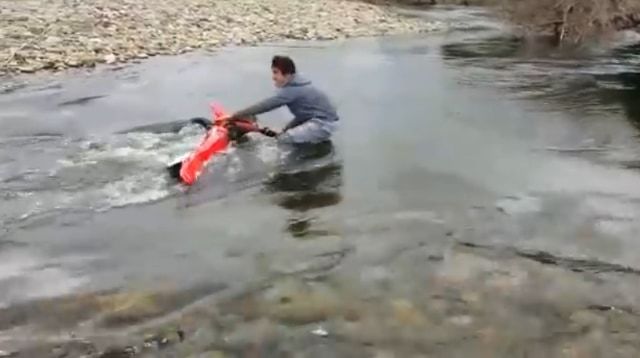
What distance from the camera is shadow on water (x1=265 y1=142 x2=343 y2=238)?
961cm

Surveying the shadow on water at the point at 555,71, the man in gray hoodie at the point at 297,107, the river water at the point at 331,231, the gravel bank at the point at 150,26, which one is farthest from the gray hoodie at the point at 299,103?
the gravel bank at the point at 150,26

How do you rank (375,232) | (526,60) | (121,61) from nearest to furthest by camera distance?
(375,232) → (121,61) → (526,60)

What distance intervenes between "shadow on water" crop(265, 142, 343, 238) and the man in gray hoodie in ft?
0.71

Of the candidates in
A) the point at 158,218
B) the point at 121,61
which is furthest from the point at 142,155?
the point at 121,61

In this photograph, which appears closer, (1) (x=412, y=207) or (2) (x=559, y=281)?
(2) (x=559, y=281)

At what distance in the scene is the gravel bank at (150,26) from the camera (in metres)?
20.0

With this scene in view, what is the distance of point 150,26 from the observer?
24.7 m

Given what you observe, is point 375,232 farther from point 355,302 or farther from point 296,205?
point 355,302

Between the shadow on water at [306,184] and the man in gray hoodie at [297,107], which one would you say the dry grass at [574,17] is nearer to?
the man in gray hoodie at [297,107]

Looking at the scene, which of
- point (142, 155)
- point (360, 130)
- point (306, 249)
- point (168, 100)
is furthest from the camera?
point (168, 100)

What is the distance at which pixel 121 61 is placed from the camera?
20250mm

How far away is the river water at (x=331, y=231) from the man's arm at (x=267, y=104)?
24.0 inches

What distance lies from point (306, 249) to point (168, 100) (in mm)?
8423

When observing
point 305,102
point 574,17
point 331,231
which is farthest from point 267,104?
point 574,17
